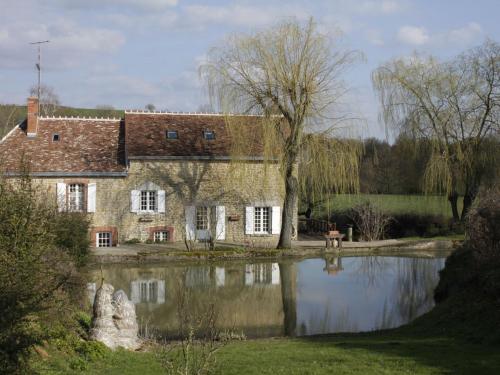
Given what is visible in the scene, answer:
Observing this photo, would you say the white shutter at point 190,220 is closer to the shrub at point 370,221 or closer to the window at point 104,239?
the window at point 104,239

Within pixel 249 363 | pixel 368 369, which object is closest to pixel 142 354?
pixel 249 363

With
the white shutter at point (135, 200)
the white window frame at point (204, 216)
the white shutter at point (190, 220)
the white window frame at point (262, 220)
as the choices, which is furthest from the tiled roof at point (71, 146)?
the white window frame at point (262, 220)

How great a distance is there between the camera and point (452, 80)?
27328 mm

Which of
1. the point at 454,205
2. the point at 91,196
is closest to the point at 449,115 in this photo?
the point at 454,205

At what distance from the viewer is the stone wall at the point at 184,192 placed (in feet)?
81.8

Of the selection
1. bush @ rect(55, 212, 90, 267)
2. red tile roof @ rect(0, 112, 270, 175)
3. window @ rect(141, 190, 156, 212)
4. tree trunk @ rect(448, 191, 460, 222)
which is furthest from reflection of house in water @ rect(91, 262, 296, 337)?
tree trunk @ rect(448, 191, 460, 222)

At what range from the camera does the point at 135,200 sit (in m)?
25.0

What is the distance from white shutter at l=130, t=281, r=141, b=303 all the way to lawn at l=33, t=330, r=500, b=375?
5.76 metres

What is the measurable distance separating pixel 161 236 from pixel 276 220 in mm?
4633

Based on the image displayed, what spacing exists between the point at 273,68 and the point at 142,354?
14.7 m

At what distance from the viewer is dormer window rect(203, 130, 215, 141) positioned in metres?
26.8

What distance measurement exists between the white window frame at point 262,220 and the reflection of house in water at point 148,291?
8.74 metres

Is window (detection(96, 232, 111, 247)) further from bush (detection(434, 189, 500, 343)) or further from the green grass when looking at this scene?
bush (detection(434, 189, 500, 343))

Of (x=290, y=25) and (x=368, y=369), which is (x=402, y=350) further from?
(x=290, y=25)
